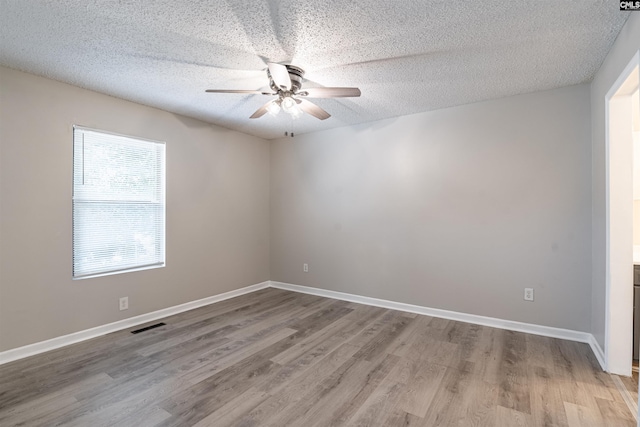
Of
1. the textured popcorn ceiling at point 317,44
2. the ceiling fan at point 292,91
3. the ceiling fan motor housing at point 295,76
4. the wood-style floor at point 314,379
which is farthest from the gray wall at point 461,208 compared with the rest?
the ceiling fan motor housing at point 295,76

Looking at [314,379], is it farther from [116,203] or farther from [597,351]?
[116,203]

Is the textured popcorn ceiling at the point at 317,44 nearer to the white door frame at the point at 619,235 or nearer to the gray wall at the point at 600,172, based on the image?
the gray wall at the point at 600,172

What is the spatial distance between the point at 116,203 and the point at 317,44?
8.81 ft

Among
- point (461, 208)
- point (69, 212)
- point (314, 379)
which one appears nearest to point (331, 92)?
point (461, 208)

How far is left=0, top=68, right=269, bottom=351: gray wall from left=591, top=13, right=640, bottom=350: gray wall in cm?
417

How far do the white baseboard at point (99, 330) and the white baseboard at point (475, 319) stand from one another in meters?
1.51

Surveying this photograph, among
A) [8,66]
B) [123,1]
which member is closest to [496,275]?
[123,1]

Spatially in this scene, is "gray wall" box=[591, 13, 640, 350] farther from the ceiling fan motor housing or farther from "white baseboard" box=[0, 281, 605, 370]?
the ceiling fan motor housing

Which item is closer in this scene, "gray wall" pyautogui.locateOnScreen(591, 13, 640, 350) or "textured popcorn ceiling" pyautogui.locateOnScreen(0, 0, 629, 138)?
"textured popcorn ceiling" pyautogui.locateOnScreen(0, 0, 629, 138)

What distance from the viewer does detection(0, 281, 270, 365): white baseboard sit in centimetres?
258

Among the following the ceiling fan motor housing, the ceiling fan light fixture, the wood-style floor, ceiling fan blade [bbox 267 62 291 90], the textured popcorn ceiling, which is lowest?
the wood-style floor

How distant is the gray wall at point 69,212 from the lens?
2586 mm

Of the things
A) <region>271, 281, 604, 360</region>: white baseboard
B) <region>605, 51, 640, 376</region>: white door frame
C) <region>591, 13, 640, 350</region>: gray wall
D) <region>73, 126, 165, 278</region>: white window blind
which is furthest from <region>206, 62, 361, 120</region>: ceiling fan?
<region>271, 281, 604, 360</region>: white baseboard

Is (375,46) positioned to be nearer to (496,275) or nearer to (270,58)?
(270,58)
